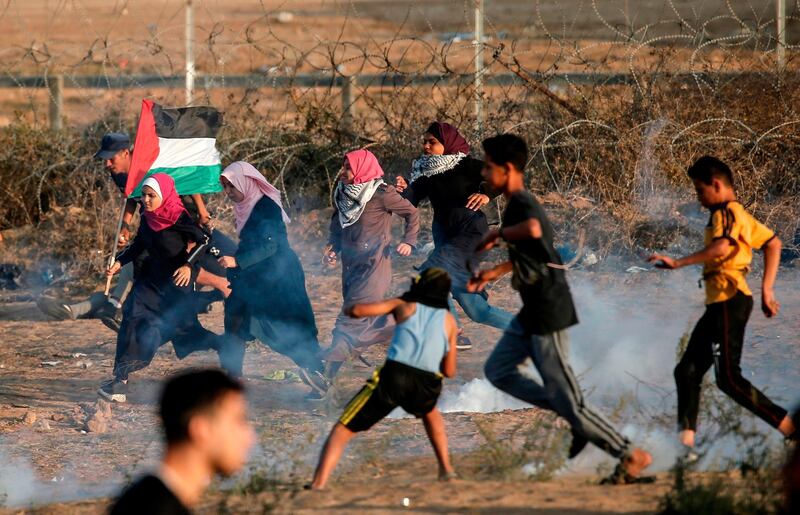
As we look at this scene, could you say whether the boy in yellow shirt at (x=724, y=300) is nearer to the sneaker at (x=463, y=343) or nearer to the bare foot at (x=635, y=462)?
the bare foot at (x=635, y=462)

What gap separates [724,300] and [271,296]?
3.19 meters

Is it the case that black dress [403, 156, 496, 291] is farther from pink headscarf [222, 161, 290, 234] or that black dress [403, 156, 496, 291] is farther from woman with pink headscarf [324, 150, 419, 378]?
pink headscarf [222, 161, 290, 234]

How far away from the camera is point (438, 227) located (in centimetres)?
805

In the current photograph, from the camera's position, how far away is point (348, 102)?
12.8 m

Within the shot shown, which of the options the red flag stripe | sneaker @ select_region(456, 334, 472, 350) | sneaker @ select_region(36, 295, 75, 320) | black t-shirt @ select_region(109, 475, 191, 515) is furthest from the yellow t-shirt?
sneaker @ select_region(36, 295, 75, 320)

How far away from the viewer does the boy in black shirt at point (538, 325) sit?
4.78 m

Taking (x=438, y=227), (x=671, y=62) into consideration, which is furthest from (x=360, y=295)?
(x=671, y=62)

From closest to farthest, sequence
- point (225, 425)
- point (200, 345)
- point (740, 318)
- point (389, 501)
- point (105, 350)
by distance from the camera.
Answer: point (225, 425) → point (389, 501) → point (740, 318) → point (200, 345) → point (105, 350)

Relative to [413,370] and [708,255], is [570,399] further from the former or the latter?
[708,255]

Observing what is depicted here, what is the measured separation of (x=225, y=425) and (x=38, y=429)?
15.4ft

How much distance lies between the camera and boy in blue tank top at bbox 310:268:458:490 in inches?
193

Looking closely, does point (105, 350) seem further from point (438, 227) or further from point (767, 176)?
point (767, 176)

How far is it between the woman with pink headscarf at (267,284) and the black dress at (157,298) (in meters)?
0.35

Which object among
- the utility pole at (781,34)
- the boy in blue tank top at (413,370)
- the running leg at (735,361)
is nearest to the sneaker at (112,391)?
the boy in blue tank top at (413,370)
